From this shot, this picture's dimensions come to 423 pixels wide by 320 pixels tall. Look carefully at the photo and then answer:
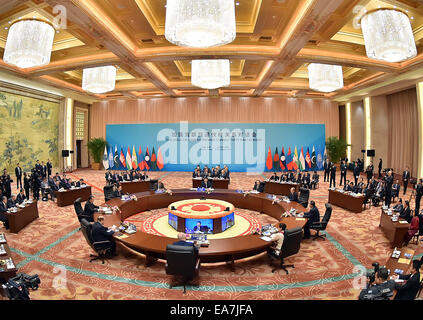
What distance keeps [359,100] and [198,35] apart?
17.5 metres

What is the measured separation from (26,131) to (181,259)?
14694mm

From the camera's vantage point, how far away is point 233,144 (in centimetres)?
1934

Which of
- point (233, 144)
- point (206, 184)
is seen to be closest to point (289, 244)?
point (206, 184)

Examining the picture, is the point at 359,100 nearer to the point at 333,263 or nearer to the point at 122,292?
the point at 333,263

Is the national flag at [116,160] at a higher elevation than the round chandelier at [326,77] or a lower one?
lower

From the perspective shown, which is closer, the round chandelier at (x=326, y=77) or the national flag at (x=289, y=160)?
the round chandelier at (x=326, y=77)

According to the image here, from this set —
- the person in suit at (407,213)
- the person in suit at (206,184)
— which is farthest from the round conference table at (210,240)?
the person in suit at (407,213)

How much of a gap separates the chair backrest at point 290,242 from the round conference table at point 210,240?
306mm

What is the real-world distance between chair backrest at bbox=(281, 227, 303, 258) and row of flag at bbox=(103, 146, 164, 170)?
15.1 m

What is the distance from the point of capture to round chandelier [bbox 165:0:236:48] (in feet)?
15.5

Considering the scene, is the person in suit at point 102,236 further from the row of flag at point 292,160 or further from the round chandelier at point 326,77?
the row of flag at point 292,160

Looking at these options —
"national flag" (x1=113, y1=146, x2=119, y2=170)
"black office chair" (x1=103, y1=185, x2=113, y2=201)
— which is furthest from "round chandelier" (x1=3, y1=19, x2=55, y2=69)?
"national flag" (x1=113, y1=146, x2=119, y2=170)

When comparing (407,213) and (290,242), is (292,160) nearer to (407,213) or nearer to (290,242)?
(407,213)

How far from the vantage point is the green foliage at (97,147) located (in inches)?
773
